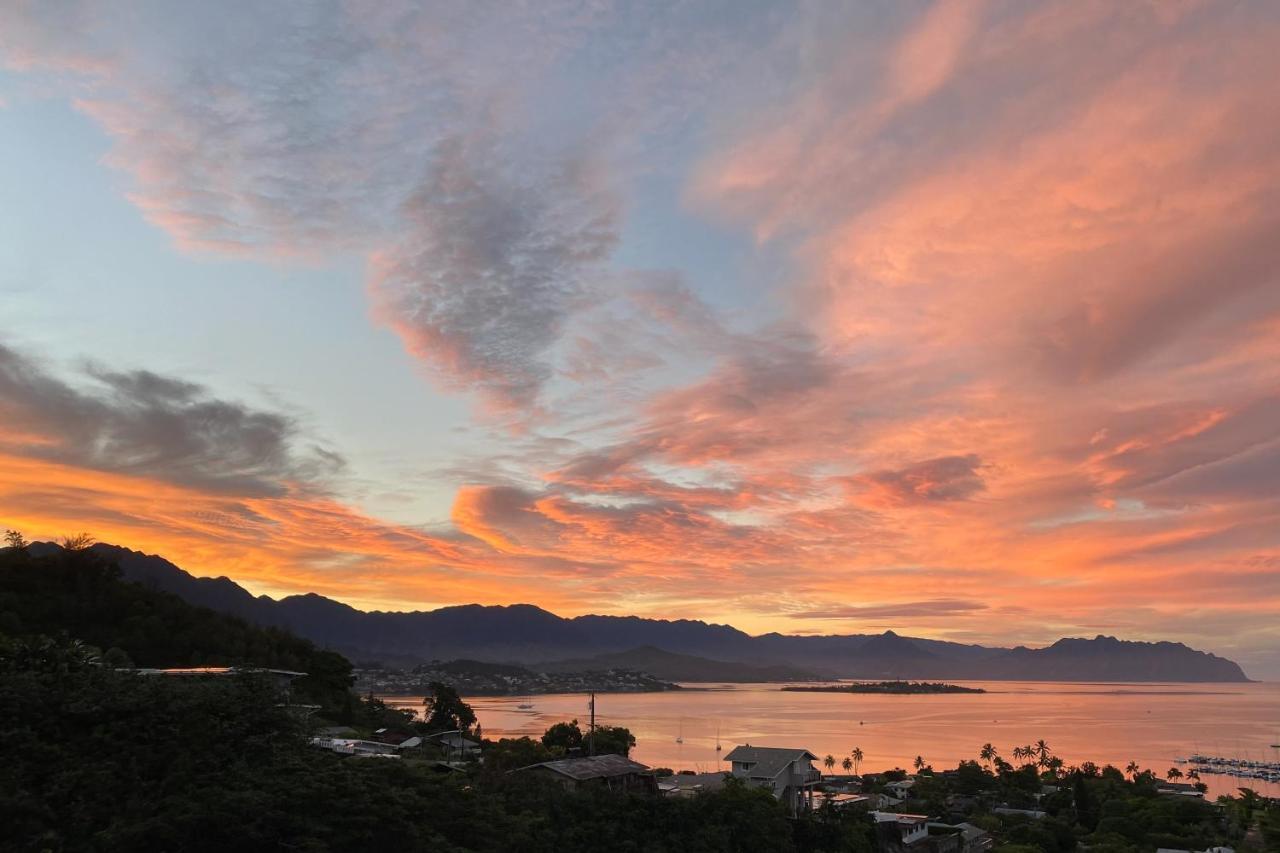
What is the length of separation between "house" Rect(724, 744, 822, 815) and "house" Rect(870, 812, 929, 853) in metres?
4.93

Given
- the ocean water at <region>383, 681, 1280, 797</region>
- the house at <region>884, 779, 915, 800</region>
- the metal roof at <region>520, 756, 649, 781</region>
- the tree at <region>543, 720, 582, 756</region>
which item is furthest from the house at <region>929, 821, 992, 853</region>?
the ocean water at <region>383, 681, 1280, 797</region>

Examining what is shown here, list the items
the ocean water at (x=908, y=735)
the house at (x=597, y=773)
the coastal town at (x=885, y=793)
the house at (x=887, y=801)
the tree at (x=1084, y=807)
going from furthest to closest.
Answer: the ocean water at (x=908, y=735) → the house at (x=887, y=801) → the tree at (x=1084, y=807) → the coastal town at (x=885, y=793) → the house at (x=597, y=773)

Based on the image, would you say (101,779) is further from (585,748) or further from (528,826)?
(585,748)

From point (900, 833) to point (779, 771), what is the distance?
24.3ft

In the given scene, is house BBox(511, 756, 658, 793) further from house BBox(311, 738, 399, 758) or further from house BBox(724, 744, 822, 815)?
house BBox(724, 744, 822, 815)

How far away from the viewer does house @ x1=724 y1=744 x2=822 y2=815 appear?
4794 cm

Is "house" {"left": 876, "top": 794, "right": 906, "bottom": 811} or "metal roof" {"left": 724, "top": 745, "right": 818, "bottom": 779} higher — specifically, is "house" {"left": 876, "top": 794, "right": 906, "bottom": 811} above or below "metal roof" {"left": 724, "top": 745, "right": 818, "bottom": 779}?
below

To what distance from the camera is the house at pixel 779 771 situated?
157ft

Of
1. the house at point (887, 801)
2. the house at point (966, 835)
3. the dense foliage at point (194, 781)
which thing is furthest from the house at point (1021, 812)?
the dense foliage at point (194, 781)

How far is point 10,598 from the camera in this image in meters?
47.3

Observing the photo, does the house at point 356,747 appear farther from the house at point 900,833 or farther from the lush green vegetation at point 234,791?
the house at point 900,833

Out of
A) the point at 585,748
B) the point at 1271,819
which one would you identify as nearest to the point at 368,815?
the point at 585,748

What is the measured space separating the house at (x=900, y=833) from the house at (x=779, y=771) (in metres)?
4.93

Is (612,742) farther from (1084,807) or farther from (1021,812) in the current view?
(1084,807)
